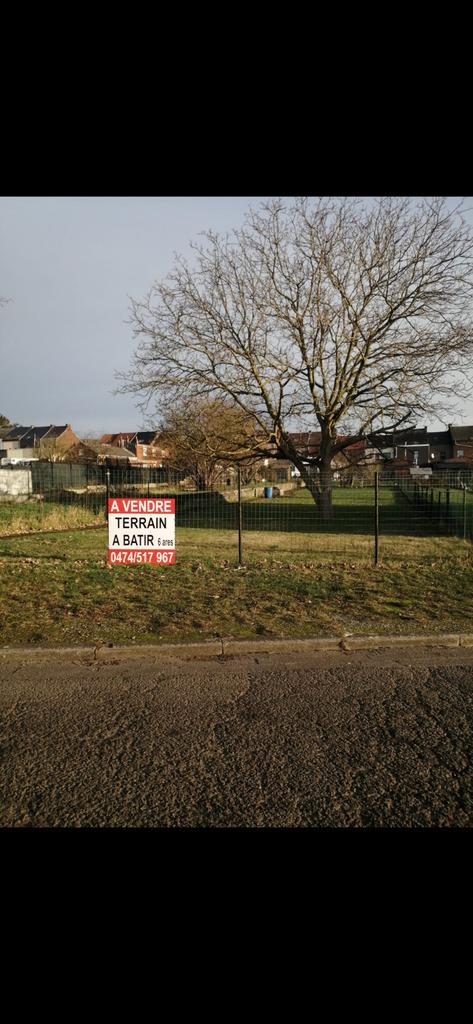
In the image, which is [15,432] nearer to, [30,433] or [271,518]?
[30,433]

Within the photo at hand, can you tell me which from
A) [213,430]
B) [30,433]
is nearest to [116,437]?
[30,433]

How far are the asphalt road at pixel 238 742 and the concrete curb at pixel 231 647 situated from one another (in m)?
0.12

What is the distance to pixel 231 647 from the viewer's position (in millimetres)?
4750

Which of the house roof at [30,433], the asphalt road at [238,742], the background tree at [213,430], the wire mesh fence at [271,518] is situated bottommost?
the asphalt road at [238,742]

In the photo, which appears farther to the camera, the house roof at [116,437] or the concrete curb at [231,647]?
the house roof at [116,437]

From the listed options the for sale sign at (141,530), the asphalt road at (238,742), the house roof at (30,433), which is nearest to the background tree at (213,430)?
the for sale sign at (141,530)

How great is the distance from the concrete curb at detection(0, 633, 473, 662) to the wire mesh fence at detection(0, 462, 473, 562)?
12.9ft

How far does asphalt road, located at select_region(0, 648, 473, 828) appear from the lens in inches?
95.4

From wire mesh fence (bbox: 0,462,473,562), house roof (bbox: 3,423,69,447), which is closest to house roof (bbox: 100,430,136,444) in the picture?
house roof (bbox: 3,423,69,447)

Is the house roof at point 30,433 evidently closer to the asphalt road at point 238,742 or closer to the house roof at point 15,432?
the house roof at point 15,432

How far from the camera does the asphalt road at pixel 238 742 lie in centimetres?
242
